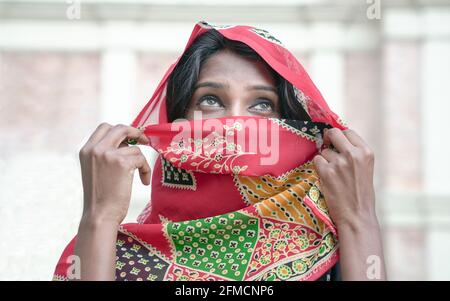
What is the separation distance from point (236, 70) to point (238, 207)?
384 millimetres

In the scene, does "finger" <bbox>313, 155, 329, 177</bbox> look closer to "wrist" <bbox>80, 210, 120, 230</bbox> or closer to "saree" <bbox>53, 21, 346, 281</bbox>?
"saree" <bbox>53, 21, 346, 281</bbox>

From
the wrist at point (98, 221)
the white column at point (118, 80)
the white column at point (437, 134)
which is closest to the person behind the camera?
the wrist at point (98, 221)

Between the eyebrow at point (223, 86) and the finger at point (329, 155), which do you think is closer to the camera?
the finger at point (329, 155)

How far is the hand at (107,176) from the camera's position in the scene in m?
1.71

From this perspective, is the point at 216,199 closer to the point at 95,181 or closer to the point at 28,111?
the point at 95,181

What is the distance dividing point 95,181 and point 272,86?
1.83 feet

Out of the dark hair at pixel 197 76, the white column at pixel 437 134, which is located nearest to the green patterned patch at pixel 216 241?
the dark hair at pixel 197 76

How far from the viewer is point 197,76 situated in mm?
1945

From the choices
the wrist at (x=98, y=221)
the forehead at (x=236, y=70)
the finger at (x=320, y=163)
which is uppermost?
the forehead at (x=236, y=70)

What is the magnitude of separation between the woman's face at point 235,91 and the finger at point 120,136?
0.56 ft

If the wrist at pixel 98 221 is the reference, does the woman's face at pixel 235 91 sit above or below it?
above

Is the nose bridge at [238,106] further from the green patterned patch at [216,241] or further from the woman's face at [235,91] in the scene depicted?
the green patterned patch at [216,241]
